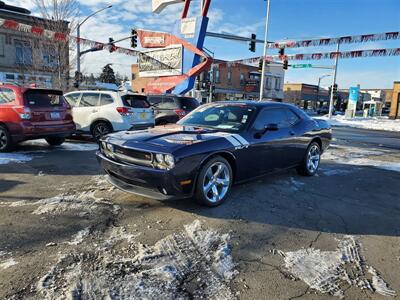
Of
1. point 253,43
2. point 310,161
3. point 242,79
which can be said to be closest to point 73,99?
point 310,161

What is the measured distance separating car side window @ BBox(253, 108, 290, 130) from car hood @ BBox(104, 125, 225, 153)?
32.5 inches

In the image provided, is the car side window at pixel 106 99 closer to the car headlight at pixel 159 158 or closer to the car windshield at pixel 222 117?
the car windshield at pixel 222 117

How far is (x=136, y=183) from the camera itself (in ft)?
14.2

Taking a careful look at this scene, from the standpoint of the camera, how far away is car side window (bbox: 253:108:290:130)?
5500 mm

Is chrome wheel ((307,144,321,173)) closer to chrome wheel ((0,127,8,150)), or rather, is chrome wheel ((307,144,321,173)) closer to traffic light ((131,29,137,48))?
chrome wheel ((0,127,8,150))

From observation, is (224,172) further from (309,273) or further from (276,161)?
(309,273)

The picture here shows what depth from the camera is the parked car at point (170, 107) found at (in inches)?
472

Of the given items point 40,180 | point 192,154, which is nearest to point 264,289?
point 192,154

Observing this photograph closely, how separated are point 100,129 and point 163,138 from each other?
20.1 ft

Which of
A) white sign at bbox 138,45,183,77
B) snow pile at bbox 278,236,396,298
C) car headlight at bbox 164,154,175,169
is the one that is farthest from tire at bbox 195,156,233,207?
white sign at bbox 138,45,183,77

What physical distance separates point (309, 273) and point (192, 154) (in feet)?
6.23

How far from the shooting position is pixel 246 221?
4.20 m

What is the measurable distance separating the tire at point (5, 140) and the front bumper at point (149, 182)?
4585 millimetres

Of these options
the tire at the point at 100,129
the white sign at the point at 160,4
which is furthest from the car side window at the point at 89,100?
the white sign at the point at 160,4
